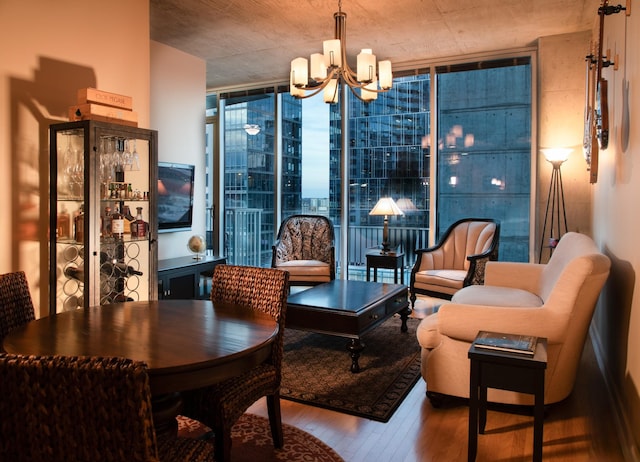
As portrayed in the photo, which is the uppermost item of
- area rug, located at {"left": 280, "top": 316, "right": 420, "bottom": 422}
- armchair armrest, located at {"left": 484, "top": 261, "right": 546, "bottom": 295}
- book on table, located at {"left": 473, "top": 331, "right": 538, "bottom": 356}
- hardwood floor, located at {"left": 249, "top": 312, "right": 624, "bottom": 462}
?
armchair armrest, located at {"left": 484, "top": 261, "right": 546, "bottom": 295}

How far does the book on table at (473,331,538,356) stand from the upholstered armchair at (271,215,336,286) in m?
3.23

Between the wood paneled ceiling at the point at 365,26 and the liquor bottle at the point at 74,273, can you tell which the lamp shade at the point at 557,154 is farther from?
the liquor bottle at the point at 74,273

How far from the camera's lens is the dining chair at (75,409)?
116 cm

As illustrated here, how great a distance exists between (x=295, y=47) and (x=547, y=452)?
4.73m

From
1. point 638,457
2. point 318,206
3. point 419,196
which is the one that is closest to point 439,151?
point 419,196

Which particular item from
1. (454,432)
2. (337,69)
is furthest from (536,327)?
(337,69)

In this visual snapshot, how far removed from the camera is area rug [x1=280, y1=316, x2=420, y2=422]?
2.97 meters

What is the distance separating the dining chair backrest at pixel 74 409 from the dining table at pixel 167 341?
1.05 feet

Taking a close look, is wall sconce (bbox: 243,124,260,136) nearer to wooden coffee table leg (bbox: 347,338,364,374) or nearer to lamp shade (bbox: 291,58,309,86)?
lamp shade (bbox: 291,58,309,86)

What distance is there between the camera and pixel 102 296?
131 inches

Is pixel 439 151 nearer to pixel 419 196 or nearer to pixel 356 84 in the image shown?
pixel 419 196

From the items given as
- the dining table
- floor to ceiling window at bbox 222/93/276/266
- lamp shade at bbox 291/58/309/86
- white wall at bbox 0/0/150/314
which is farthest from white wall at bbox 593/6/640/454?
floor to ceiling window at bbox 222/93/276/266

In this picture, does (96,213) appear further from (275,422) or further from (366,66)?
(366,66)

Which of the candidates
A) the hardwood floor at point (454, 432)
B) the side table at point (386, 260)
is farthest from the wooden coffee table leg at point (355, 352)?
the side table at point (386, 260)
